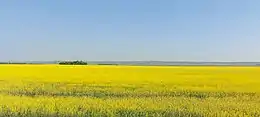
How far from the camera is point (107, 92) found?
Result: 1911cm

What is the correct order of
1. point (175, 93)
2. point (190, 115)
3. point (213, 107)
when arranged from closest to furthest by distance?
1. point (190, 115)
2. point (213, 107)
3. point (175, 93)

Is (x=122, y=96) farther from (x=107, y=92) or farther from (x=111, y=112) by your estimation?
(x=111, y=112)

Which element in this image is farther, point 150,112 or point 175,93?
point 175,93

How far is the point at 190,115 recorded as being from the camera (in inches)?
461

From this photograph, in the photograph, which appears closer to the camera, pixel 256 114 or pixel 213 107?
pixel 256 114

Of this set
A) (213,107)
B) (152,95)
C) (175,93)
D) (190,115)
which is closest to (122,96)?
(152,95)

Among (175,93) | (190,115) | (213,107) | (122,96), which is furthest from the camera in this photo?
(175,93)

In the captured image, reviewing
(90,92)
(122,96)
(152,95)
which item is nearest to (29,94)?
(90,92)

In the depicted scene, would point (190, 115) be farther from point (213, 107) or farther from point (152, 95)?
A: point (152, 95)

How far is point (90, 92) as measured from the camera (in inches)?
759

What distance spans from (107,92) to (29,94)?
3250mm

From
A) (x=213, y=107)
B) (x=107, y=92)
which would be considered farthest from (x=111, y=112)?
(x=107, y=92)

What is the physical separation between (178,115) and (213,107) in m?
2.12

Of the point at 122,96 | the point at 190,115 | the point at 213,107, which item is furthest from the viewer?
the point at 122,96
